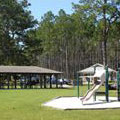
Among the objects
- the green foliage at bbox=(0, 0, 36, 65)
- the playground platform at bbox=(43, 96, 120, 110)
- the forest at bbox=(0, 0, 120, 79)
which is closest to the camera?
the playground platform at bbox=(43, 96, 120, 110)

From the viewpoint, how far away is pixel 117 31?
41531 millimetres

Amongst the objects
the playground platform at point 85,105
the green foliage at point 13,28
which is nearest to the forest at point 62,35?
the green foliage at point 13,28

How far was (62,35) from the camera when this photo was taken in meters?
78.2

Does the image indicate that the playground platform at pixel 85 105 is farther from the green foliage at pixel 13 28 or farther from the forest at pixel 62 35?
the green foliage at pixel 13 28

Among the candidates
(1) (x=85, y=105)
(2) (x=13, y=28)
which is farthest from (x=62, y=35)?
(1) (x=85, y=105)

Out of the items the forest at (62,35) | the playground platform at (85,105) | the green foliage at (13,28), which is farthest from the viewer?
the green foliage at (13,28)

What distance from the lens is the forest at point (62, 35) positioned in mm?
37625

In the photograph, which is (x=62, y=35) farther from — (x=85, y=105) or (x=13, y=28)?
(x=85, y=105)

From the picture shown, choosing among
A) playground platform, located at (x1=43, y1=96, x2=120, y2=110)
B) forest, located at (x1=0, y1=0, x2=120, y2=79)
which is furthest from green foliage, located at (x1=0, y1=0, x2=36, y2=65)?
playground platform, located at (x1=43, y1=96, x2=120, y2=110)

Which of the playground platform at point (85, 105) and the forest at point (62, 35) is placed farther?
the forest at point (62, 35)

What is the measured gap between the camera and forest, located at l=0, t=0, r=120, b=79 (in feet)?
123

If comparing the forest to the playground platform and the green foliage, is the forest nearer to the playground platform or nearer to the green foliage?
the green foliage

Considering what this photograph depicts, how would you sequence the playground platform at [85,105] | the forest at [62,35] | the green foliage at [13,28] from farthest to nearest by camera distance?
the green foliage at [13,28], the forest at [62,35], the playground platform at [85,105]

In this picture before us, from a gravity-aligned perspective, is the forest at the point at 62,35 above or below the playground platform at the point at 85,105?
above
